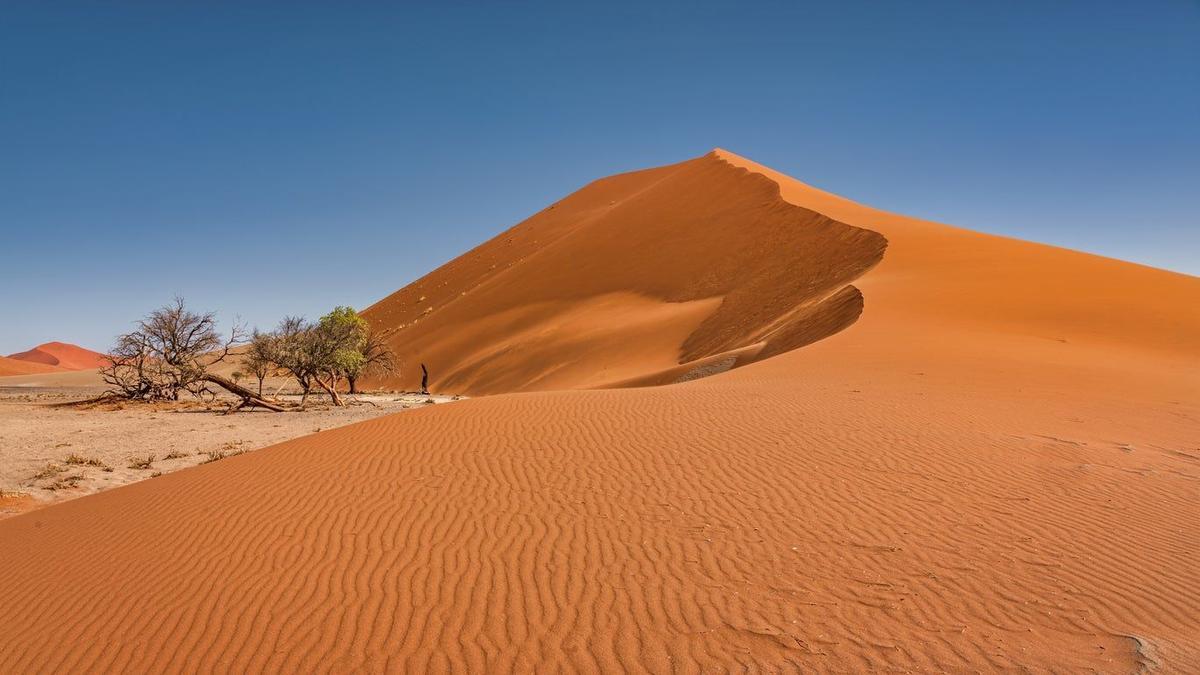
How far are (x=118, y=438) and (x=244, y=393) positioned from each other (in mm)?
6213

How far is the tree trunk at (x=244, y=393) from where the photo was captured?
872 inches

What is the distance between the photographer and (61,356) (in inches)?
5413

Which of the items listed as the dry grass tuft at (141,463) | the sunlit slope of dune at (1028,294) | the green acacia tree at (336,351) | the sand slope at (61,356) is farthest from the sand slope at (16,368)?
the sunlit slope of dune at (1028,294)

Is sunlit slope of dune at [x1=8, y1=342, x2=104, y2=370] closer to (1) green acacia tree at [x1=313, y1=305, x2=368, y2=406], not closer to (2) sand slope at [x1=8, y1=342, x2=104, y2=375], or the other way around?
(2) sand slope at [x1=8, y1=342, x2=104, y2=375]

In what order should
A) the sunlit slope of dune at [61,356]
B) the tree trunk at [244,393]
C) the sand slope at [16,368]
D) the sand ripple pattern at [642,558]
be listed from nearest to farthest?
the sand ripple pattern at [642,558]
the tree trunk at [244,393]
the sand slope at [16,368]
the sunlit slope of dune at [61,356]

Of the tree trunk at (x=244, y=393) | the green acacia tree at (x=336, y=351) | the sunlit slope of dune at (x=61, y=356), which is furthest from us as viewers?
the sunlit slope of dune at (x=61, y=356)

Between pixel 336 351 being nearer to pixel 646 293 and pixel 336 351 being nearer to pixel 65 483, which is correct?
pixel 65 483

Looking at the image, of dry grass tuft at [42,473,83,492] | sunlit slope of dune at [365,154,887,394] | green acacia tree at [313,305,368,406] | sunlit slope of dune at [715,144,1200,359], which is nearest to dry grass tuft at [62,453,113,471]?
dry grass tuft at [42,473,83,492]

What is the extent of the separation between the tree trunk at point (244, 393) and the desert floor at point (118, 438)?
1.01 ft

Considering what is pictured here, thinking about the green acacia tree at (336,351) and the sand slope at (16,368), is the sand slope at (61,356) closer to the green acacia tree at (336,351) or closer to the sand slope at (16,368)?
the sand slope at (16,368)

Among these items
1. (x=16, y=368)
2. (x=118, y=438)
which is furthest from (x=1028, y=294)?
(x=16, y=368)

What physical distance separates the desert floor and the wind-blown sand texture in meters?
3.11

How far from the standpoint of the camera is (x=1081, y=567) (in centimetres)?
510

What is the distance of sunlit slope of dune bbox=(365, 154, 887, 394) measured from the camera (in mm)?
27531
